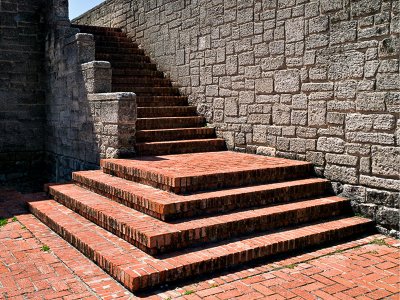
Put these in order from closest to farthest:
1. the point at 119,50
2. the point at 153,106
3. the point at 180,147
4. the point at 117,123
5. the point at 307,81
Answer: the point at 307,81 < the point at 117,123 < the point at 180,147 < the point at 153,106 < the point at 119,50

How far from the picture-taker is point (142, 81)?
9430 millimetres

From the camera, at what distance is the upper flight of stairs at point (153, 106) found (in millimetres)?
7746

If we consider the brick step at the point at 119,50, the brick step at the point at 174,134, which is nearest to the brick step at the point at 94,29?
the brick step at the point at 119,50

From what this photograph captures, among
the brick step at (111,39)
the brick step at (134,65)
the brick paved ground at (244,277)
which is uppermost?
the brick step at (111,39)

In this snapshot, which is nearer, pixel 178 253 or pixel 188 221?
pixel 178 253

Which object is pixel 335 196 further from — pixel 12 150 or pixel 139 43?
pixel 12 150

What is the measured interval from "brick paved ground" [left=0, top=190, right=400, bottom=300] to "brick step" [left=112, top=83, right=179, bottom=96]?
443cm

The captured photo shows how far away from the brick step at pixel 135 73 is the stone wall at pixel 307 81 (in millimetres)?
670

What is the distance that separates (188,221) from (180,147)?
3.08m

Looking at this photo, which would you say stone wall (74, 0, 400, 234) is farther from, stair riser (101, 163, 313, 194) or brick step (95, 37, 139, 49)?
brick step (95, 37, 139, 49)

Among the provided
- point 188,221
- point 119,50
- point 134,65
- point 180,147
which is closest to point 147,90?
point 134,65

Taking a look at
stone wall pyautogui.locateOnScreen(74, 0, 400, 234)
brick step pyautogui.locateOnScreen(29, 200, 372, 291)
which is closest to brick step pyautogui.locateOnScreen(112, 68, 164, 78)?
stone wall pyautogui.locateOnScreen(74, 0, 400, 234)

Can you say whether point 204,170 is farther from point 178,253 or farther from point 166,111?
point 166,111

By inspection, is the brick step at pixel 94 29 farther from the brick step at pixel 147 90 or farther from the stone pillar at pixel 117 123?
the stone pillar at pixel 117 123
